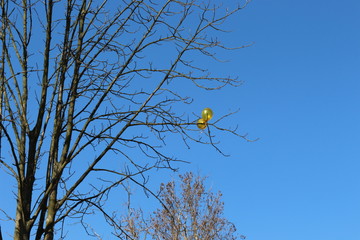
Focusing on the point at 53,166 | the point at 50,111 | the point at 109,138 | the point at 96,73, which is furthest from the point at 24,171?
the point at 96,73

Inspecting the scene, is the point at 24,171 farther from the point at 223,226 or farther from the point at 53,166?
the point at 223,226

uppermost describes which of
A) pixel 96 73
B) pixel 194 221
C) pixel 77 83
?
pixel 194 221

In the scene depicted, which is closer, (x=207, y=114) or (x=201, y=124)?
(x=201, y=124)

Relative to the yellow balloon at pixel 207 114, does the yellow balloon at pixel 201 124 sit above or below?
below

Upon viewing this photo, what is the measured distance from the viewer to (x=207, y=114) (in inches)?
131

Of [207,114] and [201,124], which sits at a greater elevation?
[207,114]

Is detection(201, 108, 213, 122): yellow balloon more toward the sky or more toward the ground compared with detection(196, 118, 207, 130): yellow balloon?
more toward the sky

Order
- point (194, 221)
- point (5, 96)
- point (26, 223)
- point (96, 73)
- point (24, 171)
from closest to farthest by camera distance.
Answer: point (26, 223)
point (24, 171)
point (5, 96)
point (96, 73)
point (194, 221)

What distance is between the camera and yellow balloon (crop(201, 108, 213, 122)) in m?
3.26

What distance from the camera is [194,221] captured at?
12078 mm

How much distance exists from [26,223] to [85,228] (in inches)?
28.1

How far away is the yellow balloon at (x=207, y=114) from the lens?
3.26 meters

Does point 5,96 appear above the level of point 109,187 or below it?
above

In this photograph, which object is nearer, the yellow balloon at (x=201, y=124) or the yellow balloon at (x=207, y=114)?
the yellow balloon at (x=201, y=124)
